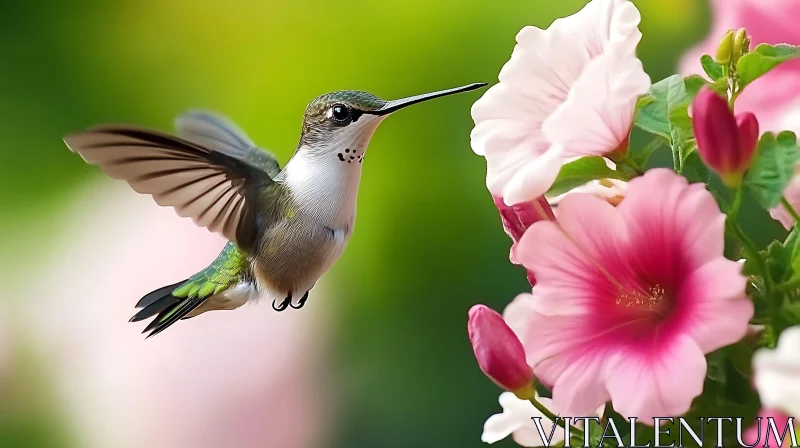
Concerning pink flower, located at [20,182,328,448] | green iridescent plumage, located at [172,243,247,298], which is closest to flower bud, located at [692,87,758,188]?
green iridescent plumage, located at [172,243,247,298]

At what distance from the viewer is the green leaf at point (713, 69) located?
41 centimetres

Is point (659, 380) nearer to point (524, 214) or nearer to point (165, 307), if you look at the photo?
point (524, 214)

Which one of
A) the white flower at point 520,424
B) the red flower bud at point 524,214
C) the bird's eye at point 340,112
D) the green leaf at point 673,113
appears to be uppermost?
the bird's eye at point 340,112

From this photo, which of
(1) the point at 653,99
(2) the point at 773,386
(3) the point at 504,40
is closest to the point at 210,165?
(1) the point at 653,99

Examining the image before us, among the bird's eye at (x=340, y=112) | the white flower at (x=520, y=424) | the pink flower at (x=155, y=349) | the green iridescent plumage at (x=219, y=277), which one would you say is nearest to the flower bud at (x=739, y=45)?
the white flower at (x=520, y=424)

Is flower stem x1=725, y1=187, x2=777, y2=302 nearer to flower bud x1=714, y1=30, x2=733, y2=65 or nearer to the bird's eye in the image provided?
flower bud x1=714, y1=30, x2=733, y2=65

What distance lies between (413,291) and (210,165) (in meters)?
0.61

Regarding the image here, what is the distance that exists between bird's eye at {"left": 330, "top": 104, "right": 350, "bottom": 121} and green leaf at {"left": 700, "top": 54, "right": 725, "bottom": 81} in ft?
1.32

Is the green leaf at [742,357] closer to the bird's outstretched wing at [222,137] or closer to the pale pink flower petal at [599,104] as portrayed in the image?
the pale pink flower petal at [599,104]

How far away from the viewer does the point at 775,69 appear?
0.55 meters

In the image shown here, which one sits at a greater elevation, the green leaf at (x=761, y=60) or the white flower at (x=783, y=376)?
the green leaf at (x=761, y=60)

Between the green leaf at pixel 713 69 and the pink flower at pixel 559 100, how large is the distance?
5cm

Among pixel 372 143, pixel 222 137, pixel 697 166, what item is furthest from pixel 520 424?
pixel 372 143

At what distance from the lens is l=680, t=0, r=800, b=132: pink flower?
537 millimetres
